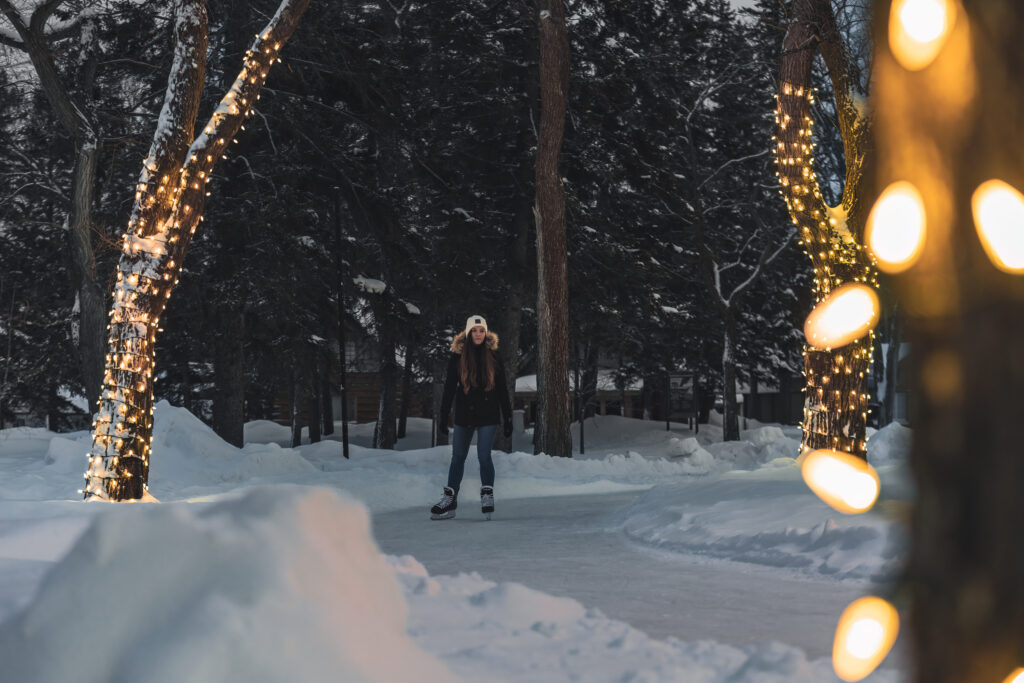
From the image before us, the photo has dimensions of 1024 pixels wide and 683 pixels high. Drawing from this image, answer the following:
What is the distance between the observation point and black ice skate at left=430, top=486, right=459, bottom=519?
11016mm

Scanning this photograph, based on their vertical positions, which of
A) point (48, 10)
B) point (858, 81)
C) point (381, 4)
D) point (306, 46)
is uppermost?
point (381, 4)

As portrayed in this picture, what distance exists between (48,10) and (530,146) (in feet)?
39.0

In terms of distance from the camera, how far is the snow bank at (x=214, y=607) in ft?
10.1

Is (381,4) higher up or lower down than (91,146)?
higher up

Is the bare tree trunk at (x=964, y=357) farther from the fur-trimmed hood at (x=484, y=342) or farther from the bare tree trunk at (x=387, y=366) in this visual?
the bare tree trunk at (x=387, y=366)

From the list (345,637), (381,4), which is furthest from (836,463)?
(381,4)

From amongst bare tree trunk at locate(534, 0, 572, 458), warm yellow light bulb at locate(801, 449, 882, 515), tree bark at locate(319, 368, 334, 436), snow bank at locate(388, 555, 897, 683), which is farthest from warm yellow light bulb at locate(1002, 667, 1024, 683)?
tree bark at locate(319, 368, 334, 436)

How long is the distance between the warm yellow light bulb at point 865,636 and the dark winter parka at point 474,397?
9270 mm

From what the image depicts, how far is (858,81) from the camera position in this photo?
10.7 m

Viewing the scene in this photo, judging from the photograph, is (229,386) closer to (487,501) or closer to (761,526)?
(487,501)

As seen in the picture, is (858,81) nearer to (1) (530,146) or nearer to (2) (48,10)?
(2) (48,10)

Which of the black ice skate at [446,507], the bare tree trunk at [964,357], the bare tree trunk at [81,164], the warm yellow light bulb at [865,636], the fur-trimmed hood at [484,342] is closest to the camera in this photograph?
the bare tree trunk at [964,357]

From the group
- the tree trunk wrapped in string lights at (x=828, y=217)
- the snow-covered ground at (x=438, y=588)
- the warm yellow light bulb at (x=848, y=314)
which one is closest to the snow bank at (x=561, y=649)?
the snow-covered ground at (x=438, y=588)

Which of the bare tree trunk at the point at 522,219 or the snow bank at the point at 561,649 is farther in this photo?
the bare tree trunk at the point at 522,219
